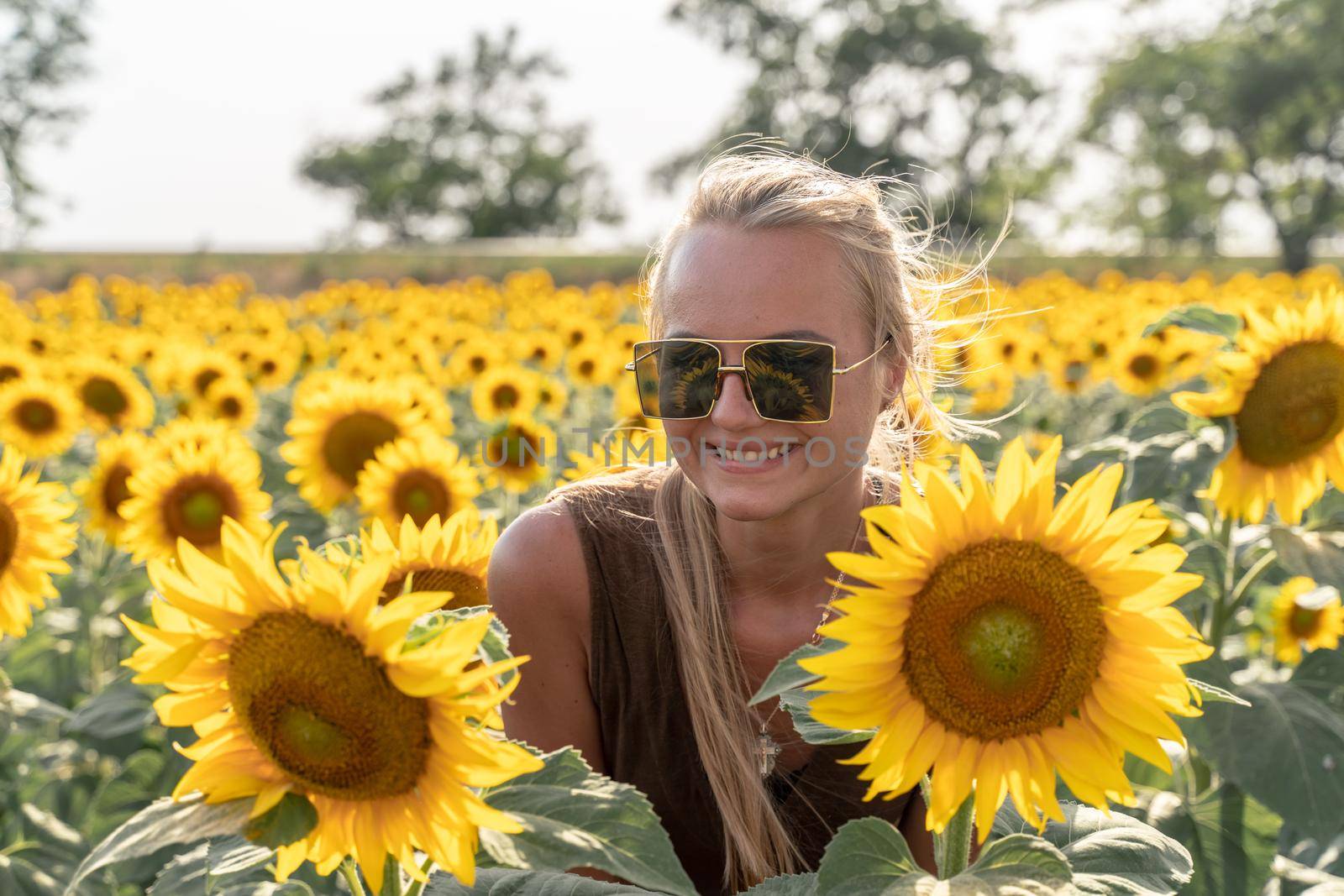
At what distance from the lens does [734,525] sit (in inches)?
109

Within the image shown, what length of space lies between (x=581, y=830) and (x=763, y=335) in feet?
3.56

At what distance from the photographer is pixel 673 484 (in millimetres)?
2930

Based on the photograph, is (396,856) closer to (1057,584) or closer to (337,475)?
(1057,584)

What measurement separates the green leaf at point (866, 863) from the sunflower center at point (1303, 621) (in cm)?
323

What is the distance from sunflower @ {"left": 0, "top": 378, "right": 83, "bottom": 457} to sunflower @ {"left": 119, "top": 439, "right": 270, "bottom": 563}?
84.5 inches

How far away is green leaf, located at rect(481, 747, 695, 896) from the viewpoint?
1424mm

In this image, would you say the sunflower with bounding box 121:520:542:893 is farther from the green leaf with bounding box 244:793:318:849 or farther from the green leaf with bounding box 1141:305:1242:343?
the green leaf with bounding box 1141:305:1242:343

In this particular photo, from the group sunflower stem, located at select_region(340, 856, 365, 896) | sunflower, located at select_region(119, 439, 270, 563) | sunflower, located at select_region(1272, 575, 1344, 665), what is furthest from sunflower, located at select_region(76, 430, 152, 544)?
sunflower, located at select_region(1272, 575, 1344, 665)

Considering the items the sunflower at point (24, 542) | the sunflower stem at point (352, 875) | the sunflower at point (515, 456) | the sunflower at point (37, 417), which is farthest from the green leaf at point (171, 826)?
the sunflower at point (37, 417)

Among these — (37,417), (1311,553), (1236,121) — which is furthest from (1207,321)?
(1236,121)

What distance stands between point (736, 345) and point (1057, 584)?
87 cm

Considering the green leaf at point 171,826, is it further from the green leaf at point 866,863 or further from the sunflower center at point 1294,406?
the sunflower center at point 1294,406

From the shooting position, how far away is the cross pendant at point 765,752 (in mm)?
2607

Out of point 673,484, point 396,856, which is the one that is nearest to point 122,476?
point 673,484
